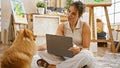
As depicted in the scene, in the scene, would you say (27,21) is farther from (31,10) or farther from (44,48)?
(44,48)

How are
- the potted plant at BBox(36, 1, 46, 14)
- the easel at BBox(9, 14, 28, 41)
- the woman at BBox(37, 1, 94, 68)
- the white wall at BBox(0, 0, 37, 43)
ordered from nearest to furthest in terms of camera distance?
the woman at BBox(37, 1, 94, 68) < the easel at BBox(9, 14, 28, 41) < the potted plant at BBox(36, 1, 46, 14) < the white wall at BBox(0, 0, 37, 43)

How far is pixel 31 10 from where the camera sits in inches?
235

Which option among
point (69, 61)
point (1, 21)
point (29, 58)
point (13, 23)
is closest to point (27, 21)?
point (13, 23)

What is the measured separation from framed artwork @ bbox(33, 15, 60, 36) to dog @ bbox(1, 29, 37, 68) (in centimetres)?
345

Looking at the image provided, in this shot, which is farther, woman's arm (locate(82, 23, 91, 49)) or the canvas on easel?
the canvas on easel

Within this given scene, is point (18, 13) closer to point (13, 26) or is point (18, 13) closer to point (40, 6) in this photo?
point (13, 26)

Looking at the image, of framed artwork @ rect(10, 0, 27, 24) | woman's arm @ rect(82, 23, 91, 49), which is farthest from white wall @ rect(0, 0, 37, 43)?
woman's arm @ rect(82, 23, 91, 49)

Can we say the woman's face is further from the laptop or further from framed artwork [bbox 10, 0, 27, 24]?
framed artwork [bbox 10, 0, 27, 24]

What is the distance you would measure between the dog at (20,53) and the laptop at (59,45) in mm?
513

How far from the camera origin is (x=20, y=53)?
154 centimetres

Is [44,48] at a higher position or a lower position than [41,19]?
lower

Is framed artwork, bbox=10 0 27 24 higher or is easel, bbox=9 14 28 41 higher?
framed artwork, bbox=10 0 27 24

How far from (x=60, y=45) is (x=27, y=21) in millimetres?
3374

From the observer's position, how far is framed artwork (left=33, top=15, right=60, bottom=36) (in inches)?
201
